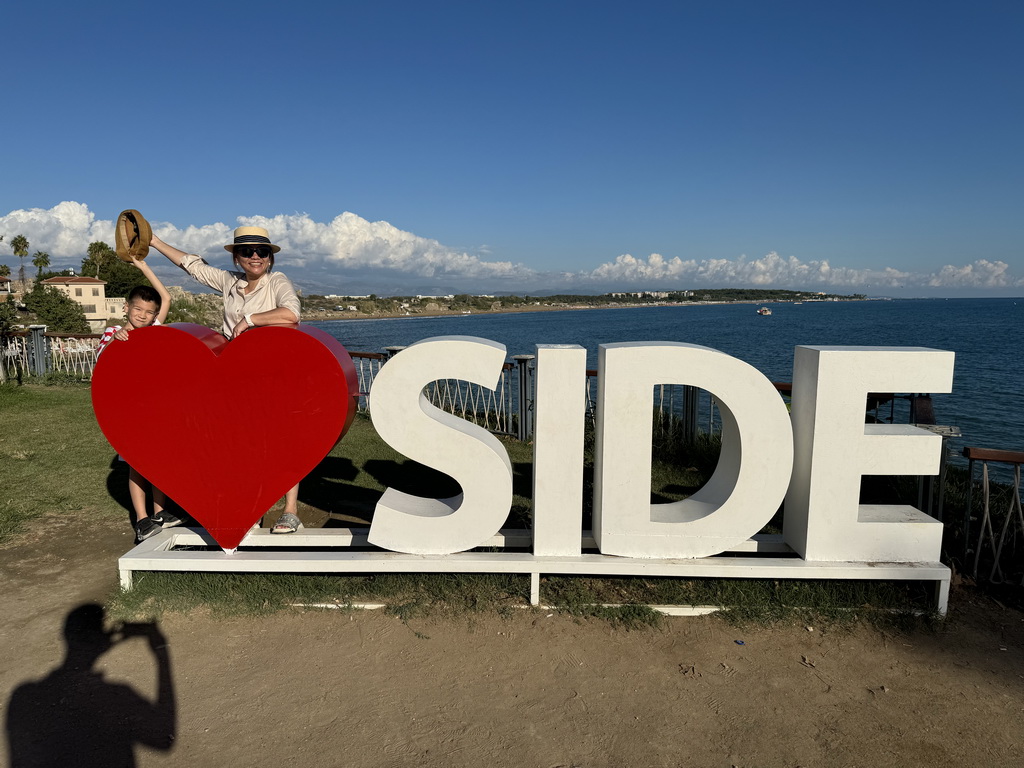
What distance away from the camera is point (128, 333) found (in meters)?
4.29

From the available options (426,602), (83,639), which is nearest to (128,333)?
(83,639)

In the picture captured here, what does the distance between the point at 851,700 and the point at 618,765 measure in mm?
1443

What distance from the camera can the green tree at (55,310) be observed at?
5244 centimetres

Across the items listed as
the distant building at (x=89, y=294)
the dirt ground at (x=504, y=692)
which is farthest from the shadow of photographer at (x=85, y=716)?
the distant building at (x=89, y=294)

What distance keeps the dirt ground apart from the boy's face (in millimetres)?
2141

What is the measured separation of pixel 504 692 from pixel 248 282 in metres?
3.41

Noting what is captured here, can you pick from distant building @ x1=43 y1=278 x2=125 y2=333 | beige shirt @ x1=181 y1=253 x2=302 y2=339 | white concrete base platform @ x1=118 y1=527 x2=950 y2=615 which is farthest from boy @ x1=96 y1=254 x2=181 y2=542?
distant building @ x1=43 y1=278 x2=125 y2=333

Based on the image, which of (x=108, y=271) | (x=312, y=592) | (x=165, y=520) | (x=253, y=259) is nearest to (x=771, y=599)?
(x=312, y=592)

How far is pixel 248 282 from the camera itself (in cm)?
477

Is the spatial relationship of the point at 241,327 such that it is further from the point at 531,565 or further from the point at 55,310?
the point at 55,310

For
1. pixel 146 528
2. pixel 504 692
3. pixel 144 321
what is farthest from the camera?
pixel 144 321

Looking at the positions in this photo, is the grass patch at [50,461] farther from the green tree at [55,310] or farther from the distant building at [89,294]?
the distant building at [89,294]

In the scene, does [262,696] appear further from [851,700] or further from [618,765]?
[851,700]

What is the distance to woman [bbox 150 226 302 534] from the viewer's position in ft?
15.1
